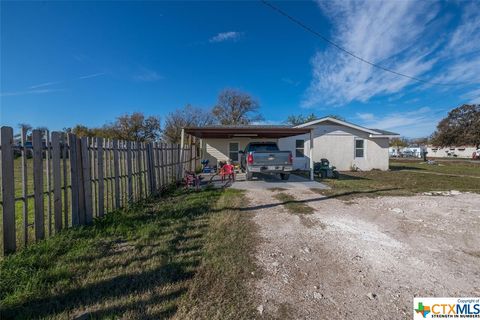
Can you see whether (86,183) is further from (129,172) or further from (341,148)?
(341,148)

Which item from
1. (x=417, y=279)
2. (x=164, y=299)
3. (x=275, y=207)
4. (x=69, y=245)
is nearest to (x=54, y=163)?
(x=69, y=245)

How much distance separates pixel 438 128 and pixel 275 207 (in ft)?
199

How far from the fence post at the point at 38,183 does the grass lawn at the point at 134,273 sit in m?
0.26

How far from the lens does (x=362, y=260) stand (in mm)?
3260

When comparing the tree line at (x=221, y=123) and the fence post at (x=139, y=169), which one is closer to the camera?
the fence post at (x=139, y=169)

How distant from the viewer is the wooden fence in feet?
10.3

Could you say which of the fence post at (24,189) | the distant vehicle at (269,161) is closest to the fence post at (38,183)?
the fence post at (24,189)

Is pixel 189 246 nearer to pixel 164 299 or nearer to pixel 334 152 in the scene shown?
pixel 164 299

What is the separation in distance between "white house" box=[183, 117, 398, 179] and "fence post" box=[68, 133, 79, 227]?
40.5 ft

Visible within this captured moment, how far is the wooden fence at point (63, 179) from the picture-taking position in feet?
10.3

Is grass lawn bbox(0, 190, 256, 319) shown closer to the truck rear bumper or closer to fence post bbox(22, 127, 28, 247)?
fence post bbox(22, 127, 28, 247)

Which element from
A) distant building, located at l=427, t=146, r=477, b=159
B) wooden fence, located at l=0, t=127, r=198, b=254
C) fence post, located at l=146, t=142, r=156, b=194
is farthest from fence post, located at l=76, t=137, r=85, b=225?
distant building, located at l=427, t=146, r=477, b=159

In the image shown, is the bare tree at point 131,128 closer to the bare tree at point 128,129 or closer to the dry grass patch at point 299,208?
the bare tree at point 128,129

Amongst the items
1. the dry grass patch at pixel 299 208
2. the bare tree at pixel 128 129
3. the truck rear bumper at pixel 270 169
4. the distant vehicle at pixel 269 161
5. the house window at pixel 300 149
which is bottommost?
the dry grass patch at pixel 299 208
